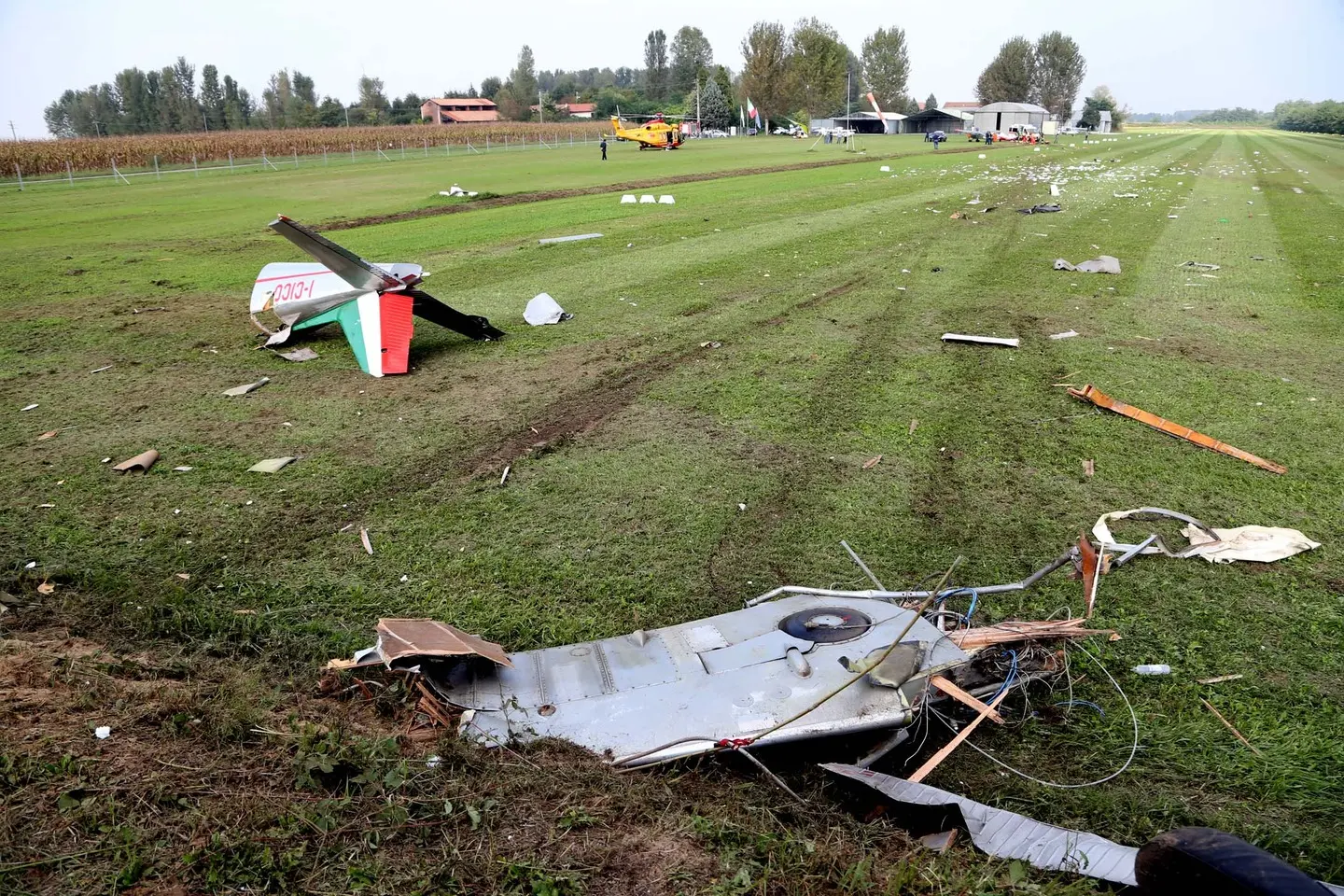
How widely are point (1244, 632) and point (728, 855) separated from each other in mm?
3104

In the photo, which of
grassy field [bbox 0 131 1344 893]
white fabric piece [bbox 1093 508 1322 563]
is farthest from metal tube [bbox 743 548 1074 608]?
white fabric piece [bbox 1093 508 1322 563]

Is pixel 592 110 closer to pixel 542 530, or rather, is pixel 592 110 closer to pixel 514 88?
pixel 514 88

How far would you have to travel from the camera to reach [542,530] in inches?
210

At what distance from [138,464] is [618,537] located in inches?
150

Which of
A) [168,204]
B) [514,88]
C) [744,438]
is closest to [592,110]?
[514,88]

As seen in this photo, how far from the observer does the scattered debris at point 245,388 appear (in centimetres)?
789

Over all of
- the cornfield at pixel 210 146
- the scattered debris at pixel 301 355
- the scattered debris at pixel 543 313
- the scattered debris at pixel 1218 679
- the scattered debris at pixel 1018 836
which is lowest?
the scattered debris at pixel 1218 679

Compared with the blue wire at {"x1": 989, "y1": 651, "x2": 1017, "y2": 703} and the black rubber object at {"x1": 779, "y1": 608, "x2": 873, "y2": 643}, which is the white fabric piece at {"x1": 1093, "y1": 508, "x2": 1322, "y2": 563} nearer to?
the blue wire at {"x1": 989, "y1": 651, "x2": 1017, "y2": 703}

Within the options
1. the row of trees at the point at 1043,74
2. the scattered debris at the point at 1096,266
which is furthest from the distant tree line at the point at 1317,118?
the scattered debris at the point at 1096,266

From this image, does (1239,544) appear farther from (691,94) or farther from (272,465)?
(691,94)

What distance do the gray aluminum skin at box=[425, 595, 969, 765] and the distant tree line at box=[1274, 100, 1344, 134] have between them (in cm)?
11439

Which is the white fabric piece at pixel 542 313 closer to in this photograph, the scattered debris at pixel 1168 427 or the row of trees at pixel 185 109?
the scattered debris at pixel 1168 427

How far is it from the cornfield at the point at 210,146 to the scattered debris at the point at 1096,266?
1603 inches

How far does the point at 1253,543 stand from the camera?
4930 mm
